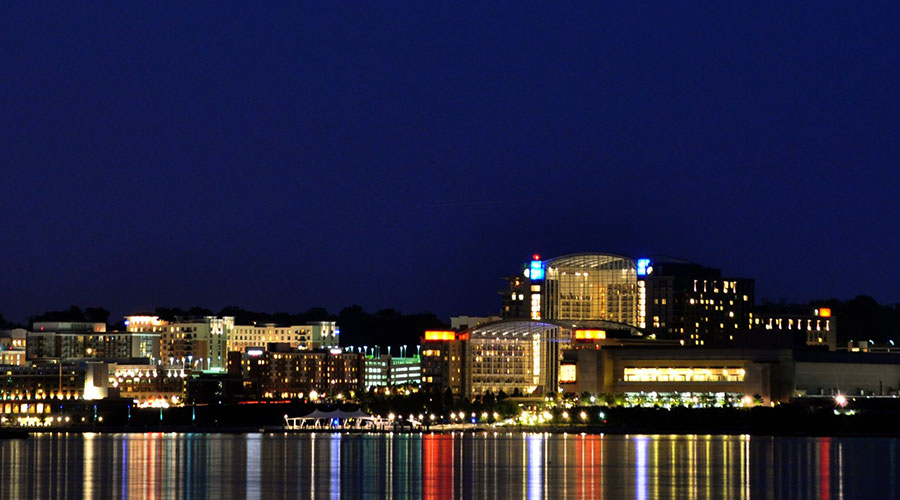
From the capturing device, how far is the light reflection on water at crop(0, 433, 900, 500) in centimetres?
8594

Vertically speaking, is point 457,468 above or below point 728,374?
below

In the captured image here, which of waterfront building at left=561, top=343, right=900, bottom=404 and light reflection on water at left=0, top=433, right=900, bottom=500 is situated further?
waterfront building at left=561, top=343, right=900, bottom=404

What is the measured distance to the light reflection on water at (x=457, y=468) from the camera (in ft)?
282

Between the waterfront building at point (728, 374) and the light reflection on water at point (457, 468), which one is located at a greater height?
the waterfront building at point (728, 374)

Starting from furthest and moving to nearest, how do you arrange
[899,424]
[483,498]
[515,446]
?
1. [899,424]
2. [515,446]
3. [483,498]

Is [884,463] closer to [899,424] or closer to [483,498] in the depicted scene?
[483,498]

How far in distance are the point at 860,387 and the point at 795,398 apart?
31.1ft

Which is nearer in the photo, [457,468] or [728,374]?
[457,468]

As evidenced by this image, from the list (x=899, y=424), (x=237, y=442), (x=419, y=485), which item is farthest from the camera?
(x=899, y=424)

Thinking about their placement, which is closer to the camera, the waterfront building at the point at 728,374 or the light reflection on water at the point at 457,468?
the light reflection on water at the point at 457,468

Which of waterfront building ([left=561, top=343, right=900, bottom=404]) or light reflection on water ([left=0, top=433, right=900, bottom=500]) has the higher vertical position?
waterfront building ([left=561, top=343, right=900, bottom=404])

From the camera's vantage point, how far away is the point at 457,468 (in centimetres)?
10362

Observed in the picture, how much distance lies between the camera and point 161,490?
86938 mm

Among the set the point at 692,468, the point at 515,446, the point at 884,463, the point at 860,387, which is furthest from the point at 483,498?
the point at 860,387
